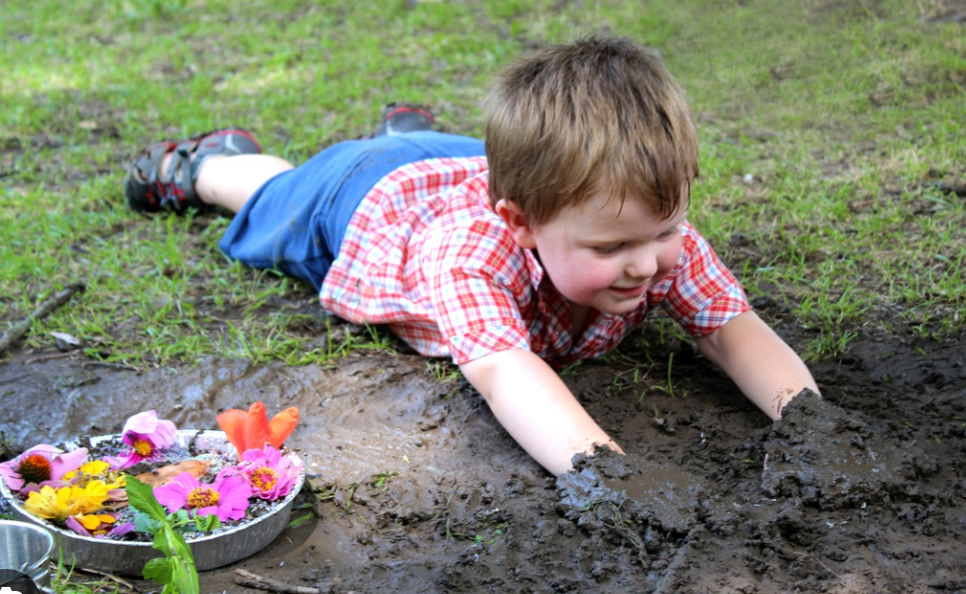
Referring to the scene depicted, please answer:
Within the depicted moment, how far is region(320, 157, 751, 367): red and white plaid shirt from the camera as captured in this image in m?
2.38

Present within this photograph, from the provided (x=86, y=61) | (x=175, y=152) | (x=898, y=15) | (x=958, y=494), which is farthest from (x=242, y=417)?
(x=86, y=61)

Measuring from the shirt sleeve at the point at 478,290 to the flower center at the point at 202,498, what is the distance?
0.71 meters

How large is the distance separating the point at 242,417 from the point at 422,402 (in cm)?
59

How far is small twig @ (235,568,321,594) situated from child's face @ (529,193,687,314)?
92 centimetres

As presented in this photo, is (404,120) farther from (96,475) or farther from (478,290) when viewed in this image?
(96,475)

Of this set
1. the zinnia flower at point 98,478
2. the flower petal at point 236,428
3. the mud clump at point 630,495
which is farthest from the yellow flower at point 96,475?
the mud clump at point 630,495

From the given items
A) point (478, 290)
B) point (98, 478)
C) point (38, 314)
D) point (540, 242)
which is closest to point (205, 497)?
point (98, 478)

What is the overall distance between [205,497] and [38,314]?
1382 mm

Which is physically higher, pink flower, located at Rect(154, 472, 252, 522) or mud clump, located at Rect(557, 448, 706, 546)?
pink flower, located at Rect(154, 472, 252, 522)

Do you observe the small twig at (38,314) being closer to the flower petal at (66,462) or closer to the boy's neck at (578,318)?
the flower petal at (66,462)

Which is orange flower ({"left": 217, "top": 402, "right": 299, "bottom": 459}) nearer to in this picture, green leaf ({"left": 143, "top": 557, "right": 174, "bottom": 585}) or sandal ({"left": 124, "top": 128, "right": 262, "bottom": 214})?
green leaf ({"left": 143, "top": 557, "right": 174, "bottom": 585})

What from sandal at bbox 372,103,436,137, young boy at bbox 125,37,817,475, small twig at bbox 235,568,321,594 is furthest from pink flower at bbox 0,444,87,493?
sandal at bbox 372,103,436,137

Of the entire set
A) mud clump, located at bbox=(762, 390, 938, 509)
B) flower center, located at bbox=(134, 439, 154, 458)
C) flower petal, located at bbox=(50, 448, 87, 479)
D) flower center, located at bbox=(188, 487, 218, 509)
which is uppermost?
flower petal, located at bbox=(50, 448, 87, 479)

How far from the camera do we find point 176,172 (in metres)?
3.71
